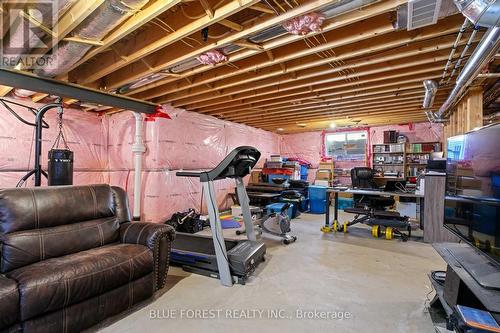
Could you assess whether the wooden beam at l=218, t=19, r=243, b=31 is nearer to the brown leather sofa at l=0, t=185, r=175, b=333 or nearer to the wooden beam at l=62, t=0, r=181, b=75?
the wooden beam at l=62, t=0, r=181, b=75

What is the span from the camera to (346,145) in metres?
8.06

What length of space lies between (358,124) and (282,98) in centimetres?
371

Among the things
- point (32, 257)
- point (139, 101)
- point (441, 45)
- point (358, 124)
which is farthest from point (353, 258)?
point (358, 124)

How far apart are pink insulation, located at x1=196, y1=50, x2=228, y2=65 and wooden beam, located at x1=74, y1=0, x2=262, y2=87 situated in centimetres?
47

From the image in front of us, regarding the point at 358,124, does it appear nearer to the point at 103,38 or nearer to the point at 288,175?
the point at 288,175

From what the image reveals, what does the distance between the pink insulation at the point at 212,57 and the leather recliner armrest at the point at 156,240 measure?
1907 millimetres

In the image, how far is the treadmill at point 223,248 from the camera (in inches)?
99.4

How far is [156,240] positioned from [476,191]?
99.4 inches

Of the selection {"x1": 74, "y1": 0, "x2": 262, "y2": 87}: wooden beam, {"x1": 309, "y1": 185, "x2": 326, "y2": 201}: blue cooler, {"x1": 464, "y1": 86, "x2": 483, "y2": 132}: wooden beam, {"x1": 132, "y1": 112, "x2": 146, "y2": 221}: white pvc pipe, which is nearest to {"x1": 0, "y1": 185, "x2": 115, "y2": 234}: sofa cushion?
{"x1": 74, "y1": 0, "x2": 262, "y2": 87}: wooden beam

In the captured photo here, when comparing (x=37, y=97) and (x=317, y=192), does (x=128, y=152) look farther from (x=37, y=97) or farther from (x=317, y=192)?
(x=317, y=192)

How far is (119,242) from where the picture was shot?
2.44 metres

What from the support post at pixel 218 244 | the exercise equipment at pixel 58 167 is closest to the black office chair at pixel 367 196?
the support post at pixel 218 244

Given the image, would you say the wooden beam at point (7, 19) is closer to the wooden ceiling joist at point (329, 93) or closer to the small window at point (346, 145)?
the wooden ceiling joist at point (329, 93)

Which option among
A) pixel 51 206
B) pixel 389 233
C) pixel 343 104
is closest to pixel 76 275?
pixel 51 206
